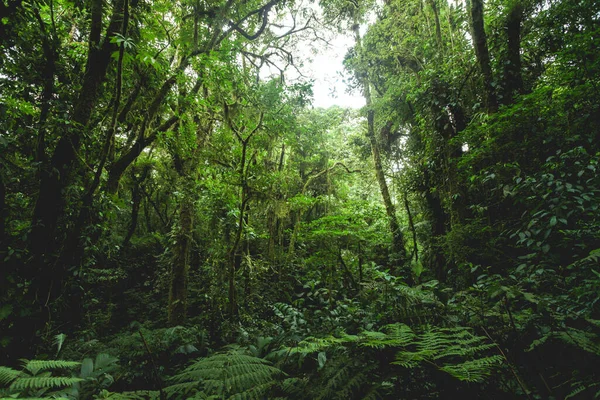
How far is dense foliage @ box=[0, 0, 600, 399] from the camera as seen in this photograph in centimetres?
169

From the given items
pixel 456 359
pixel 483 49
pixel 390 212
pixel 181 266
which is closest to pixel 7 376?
pixel 456 359

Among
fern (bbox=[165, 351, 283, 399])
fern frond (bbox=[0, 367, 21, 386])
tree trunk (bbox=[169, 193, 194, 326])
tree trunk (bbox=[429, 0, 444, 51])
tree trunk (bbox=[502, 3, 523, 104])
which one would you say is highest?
tree trunk (bbox=[429, 0, 444, 51])

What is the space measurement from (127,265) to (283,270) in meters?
6.68

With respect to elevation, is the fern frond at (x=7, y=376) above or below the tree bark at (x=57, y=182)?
→ below

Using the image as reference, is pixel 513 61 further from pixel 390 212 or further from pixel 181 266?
pixel 181 266

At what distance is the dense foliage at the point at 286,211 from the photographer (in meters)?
1.69

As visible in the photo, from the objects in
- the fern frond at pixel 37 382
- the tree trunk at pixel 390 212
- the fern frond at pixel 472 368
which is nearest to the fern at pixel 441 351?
the fern frond at pixel 472 368

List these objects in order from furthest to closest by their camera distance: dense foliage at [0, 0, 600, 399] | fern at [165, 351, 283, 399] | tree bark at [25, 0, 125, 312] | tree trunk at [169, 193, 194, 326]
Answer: tree trunk at [169, 193, 194, 326] → tree bark at [25, 0, 125, 312] → dense foliage at [0, 0, 600, 399] → fern at [165, 351, 283, 399]

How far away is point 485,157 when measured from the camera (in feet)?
15.5

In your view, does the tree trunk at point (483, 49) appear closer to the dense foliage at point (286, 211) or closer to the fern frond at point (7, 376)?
the dense foliage at point (286, 211)

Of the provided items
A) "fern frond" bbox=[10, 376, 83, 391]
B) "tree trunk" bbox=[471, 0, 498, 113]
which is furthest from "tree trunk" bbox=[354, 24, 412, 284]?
"fern frond" bbox=[10, 376, 83, 391]

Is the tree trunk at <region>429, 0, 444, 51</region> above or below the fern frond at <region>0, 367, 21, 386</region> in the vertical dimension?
above

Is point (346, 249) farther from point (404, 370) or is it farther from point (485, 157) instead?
point (404, 370)

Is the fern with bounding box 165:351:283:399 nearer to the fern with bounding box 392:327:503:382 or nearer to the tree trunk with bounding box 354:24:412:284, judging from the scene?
the fern with bounding box 392:327:503:382
